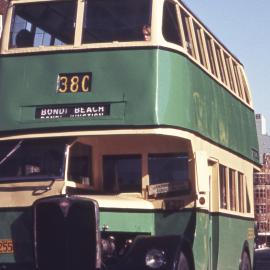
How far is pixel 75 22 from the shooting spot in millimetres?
10547

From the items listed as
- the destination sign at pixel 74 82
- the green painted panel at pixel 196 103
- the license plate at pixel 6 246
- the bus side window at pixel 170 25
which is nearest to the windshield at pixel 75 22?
the bus side window at pixel 170 25

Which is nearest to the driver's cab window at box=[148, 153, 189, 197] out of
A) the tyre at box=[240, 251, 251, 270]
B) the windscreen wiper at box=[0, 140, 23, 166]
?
the windscreen wiper at box=[0, 140, 23, 166]

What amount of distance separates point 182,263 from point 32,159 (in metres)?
2.28

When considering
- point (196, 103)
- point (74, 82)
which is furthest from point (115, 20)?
point (196, 103)

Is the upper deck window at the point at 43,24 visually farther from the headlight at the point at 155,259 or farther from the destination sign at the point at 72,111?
the headlight at the point at 155,259

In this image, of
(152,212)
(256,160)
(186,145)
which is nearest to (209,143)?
(186,145)

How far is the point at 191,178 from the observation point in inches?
411

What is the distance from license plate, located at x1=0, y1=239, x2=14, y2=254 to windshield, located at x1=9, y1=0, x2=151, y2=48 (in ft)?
8.82

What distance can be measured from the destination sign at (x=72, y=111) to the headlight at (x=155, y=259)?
190cm

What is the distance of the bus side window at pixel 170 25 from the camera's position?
10.5m

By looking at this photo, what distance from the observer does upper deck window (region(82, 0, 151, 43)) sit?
1035 cm

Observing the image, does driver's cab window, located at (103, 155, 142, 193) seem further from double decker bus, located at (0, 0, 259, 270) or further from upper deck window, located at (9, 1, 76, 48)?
upper deck window, located at (9, 1, 76, 48)

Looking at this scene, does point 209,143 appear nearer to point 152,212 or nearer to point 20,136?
point 152,212

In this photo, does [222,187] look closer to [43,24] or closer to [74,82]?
[74,82]
